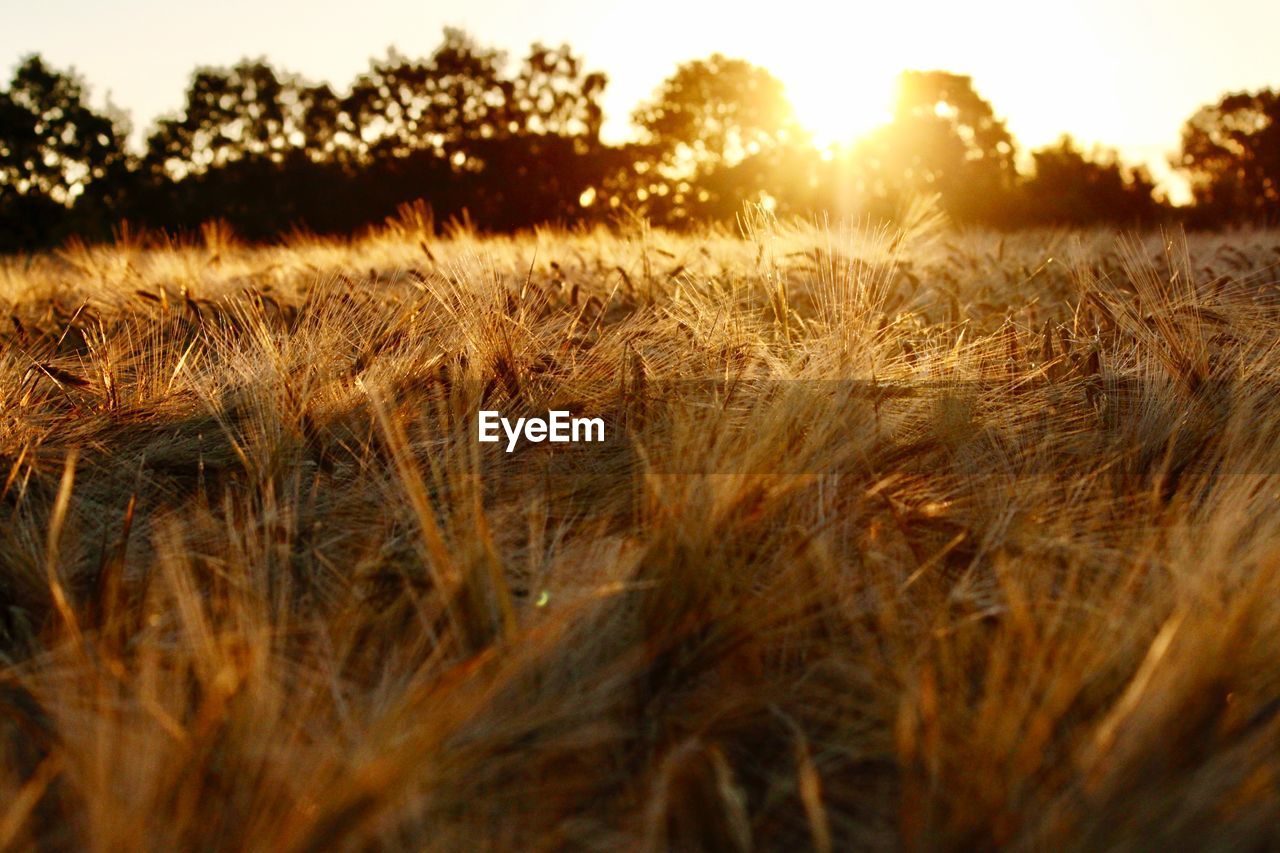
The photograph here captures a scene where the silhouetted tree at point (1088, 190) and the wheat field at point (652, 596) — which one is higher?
the silhouetted tree at point (1088, 190)

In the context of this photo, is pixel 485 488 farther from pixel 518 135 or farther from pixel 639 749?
pixel 518 135

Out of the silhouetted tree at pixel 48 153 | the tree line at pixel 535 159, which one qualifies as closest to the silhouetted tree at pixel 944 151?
the tree line at pixel 535 159

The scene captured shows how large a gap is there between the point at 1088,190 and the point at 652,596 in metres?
23.4

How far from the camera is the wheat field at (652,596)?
1024 millimetres

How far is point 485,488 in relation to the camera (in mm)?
1908

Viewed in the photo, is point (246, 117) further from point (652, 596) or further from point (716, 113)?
point (652, 596)

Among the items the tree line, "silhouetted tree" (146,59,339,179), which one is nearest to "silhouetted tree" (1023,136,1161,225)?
the tree line

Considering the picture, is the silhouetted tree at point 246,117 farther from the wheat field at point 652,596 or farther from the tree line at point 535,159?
the wheat field at point 652,596

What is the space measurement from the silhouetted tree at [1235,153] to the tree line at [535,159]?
0.19ft

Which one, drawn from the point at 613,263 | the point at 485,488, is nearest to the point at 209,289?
the point at 613,263

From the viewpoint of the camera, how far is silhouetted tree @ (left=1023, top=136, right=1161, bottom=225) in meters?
21.3

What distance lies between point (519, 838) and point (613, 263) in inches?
156

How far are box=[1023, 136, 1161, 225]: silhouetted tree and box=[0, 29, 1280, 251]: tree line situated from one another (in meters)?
0.05

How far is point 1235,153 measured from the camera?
78.5ft
